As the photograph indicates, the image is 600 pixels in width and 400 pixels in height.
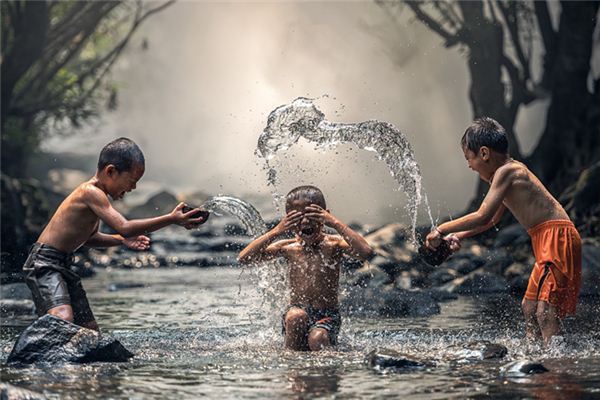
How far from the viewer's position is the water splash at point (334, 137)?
934 cm

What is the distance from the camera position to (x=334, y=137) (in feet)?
31.1

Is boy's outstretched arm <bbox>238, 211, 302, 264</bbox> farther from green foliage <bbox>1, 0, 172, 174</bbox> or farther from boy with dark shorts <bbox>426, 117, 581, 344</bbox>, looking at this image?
green foliage <bbox>1, 0, 172, 174</bbox>

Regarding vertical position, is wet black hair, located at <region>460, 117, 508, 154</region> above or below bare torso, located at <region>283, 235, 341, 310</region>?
above

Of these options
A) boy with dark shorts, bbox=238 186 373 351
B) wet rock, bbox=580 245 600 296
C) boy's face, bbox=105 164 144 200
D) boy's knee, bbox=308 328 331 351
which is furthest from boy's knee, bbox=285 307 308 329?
wet rock, bbox=580 245 600 296

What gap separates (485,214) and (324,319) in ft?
4.83

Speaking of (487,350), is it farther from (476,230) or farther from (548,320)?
(476,230)

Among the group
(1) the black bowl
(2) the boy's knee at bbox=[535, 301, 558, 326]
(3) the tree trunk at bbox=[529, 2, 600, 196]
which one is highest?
(3) the tree trunk at bbox=[529, 2, 600, 196]

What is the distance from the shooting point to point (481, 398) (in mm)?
5965

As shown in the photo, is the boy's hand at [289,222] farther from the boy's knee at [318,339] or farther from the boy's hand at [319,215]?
the boy's knee at [318,339]

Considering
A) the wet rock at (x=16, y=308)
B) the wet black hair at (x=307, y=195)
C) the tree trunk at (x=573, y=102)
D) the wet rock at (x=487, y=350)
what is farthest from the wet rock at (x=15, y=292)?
the tree trunk at (x=573, y=102)

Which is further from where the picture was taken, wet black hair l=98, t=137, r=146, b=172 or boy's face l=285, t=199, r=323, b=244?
boy's face l=285, t=199, r=323, b=244

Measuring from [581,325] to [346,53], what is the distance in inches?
1236

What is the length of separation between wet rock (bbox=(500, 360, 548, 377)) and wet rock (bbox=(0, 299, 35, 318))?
608 centimetres

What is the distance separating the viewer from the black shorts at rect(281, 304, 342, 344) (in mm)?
8312
